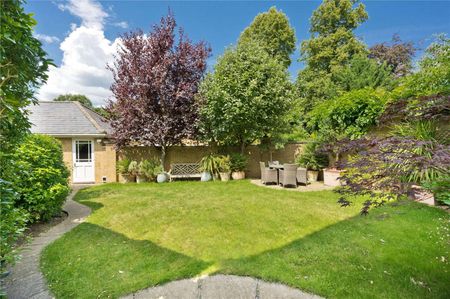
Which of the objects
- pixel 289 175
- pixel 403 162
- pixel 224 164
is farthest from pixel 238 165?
pixel 403 162

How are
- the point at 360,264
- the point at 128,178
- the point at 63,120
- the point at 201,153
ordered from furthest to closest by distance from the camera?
the point at 201,153, the point at 63,120, the point at 128,178, the point at 360,264

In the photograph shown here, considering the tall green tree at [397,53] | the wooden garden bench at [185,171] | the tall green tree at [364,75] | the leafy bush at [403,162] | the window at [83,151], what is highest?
the tall green tree at [397,53]

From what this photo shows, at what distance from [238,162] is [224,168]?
0.74 m

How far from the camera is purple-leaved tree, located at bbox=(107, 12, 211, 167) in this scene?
10.3 meters

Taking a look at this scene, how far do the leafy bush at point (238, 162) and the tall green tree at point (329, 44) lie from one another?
10.3 m

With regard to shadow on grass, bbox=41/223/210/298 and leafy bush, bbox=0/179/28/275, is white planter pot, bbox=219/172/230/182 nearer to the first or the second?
shadow on grass, bbox=41/223/210/298

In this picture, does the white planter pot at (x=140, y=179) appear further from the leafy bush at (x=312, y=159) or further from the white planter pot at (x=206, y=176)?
the leafy bush at (x=312, y=159)

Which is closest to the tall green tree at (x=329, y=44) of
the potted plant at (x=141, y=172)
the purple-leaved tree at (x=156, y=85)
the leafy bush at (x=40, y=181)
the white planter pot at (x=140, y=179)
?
the purple-leaved tree at (x=156, y=85)

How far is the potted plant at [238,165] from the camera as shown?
36.6ft

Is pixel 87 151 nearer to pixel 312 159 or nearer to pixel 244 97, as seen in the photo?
pixel 244 97

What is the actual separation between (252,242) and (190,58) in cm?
915

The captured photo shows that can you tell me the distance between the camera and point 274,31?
20.3 meters

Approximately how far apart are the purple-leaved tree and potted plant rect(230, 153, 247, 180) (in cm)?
238

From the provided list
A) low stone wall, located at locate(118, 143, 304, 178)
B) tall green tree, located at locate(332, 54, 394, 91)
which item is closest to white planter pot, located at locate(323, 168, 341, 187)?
low stone wall, located at locate(118, 143, 304, 178)
